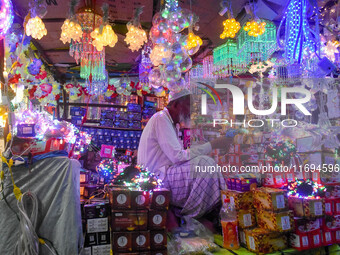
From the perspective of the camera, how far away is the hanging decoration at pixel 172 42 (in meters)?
2.42

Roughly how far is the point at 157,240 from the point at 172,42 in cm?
170

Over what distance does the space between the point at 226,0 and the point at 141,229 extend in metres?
2.13

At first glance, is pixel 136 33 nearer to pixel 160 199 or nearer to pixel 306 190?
pixel 160 199

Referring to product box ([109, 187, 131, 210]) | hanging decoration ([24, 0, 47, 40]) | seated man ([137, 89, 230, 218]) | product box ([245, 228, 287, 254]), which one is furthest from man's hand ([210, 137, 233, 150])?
hanging decoration ([24, 0, 47, 40])

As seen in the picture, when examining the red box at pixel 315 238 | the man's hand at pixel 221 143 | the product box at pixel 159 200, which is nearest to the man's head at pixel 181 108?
the man's hand at pixel 221 143

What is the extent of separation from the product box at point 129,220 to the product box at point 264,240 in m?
0.77

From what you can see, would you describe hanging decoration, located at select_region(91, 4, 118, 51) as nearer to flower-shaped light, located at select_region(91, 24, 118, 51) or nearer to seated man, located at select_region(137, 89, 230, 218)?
flower-shaped light, located at select_region(91, 24, 118, 51)

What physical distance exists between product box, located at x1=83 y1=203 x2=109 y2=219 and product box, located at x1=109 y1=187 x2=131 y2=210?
8 centimetres

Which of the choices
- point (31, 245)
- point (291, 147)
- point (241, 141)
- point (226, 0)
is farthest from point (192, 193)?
point (226, 0)

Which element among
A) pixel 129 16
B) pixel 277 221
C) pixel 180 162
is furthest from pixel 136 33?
pixel 277 221

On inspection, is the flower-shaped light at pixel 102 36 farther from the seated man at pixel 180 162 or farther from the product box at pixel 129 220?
the product box at pixel 129 220

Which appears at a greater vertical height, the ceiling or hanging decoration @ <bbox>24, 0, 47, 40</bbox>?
the ceiling

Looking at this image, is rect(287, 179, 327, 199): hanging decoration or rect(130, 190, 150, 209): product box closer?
rect(130, 190, 150, 209): product box

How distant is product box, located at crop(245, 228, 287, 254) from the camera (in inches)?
77.6
